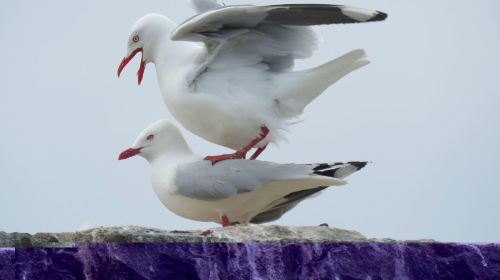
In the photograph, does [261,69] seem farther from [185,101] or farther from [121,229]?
[121,229]

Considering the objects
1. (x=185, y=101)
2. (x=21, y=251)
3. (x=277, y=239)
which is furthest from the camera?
(x=185, y=101)

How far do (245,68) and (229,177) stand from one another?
682 millimetres

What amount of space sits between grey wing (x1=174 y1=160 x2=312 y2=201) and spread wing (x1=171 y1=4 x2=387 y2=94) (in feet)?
1.40

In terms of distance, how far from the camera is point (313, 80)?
19.8 ft

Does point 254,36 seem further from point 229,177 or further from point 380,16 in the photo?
point 229,177

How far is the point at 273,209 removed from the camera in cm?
613

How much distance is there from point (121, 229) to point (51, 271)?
0.39 metres

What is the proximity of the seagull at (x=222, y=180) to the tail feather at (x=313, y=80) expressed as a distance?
371 millimetres

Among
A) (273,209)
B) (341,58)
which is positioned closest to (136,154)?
(273,209)

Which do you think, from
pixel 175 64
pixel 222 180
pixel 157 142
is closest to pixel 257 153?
pixel 222 180

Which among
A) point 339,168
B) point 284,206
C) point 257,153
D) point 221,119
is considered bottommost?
point 284,206

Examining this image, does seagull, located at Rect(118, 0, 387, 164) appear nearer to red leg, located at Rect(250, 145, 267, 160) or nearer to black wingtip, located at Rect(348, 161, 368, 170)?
red leg, located at Rect(250, 145, 267, 160)

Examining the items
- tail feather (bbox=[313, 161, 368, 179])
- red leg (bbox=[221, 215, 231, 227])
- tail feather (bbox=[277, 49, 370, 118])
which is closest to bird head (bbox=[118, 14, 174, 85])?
tail feather (bbox=[277, 49, 370, 118])

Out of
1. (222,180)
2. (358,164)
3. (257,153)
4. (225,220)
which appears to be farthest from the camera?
(257,153)
